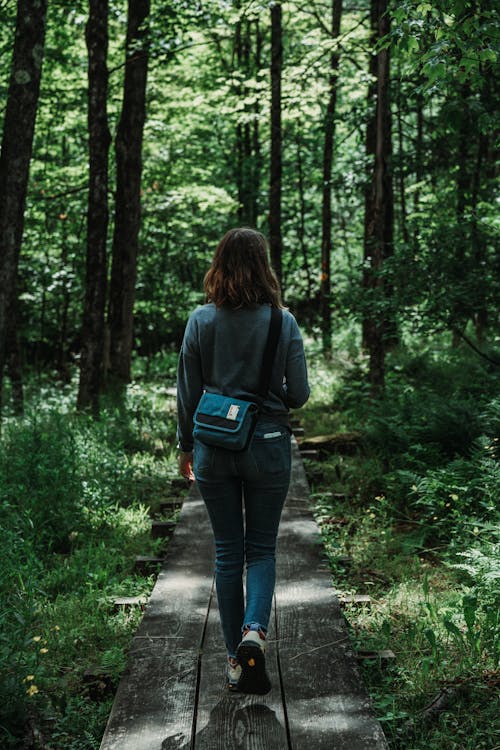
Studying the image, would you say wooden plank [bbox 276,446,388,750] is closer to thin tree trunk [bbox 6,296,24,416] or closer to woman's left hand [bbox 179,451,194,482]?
woman's left hand [bbox 179,451,194,482]

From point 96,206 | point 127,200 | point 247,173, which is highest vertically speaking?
point 247,173

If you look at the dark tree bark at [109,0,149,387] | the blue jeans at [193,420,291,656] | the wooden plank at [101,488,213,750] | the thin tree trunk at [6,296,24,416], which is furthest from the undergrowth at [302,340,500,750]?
the thin tree trunk at [6,296,24,416]

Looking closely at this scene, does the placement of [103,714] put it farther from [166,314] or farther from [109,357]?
[166,314]

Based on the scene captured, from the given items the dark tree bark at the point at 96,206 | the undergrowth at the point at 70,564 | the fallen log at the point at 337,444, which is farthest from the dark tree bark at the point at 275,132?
the undergrowth at the point at 70,564

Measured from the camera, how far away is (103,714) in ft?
12.7

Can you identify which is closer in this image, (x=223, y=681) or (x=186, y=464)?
(x=223, y=681)

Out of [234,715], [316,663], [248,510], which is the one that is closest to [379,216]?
[248,510]

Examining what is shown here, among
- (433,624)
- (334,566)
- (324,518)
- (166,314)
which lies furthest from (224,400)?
(166,314)

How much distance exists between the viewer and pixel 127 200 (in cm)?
1463

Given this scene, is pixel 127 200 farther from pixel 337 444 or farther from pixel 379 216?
pixel 337 444

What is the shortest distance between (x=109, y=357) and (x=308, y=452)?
7174 mm

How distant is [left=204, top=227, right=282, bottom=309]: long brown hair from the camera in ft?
11.8

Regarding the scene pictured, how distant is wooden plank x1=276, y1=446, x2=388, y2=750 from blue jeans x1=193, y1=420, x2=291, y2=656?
421mm

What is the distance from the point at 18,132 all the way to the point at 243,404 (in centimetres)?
600
